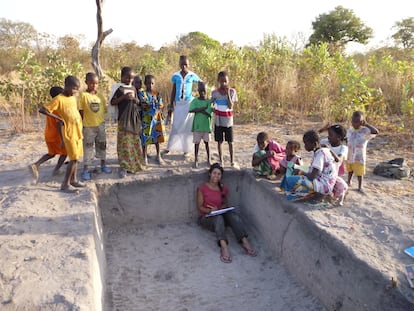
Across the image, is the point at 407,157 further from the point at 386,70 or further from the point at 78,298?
the point at 78,298

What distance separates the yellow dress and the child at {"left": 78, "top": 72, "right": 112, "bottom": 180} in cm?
29

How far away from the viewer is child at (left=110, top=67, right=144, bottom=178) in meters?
4.30

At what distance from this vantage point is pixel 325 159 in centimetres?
346

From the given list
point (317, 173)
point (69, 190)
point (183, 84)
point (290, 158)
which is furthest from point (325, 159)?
point (69, 190)

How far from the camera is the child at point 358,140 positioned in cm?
380

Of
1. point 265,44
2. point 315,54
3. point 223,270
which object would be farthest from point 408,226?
point 265,44

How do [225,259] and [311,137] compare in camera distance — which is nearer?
[311,137]

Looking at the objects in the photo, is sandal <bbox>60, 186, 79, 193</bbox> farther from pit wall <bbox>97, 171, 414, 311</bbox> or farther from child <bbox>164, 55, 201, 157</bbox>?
child <bbox>164, 55, 201, 157</bbox>

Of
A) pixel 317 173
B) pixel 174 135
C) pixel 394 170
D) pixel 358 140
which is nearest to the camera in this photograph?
pixel 317 173

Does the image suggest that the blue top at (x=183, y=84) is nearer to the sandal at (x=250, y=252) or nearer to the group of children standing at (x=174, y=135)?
the group of children standing at (x=174, y=135)

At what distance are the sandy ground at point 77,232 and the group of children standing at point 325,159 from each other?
23 cm

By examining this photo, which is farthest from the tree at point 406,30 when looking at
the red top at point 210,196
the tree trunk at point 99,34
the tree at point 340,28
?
the red top at point 210,196

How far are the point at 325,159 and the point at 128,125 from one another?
2356 mm

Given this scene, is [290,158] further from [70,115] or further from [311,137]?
[70,115]
